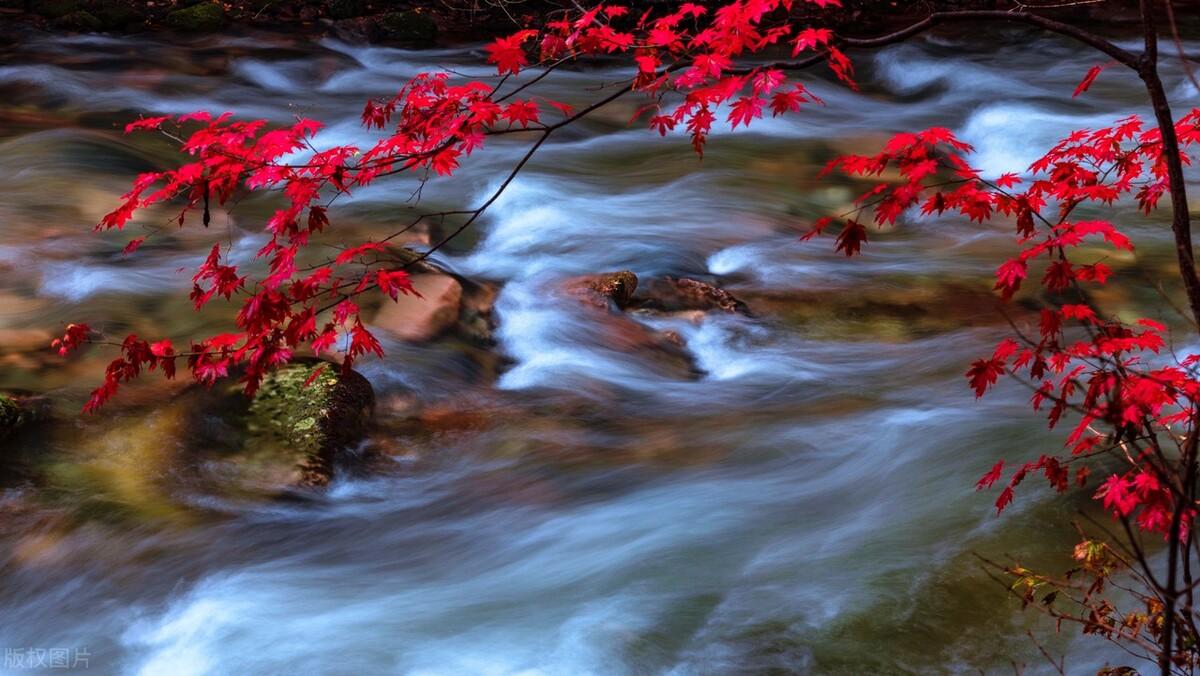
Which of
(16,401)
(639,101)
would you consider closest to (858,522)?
(16,401)

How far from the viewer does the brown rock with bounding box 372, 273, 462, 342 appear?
6.22 m

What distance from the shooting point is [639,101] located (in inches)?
463

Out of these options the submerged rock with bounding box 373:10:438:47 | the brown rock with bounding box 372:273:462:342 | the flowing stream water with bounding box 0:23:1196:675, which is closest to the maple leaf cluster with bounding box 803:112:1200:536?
the flowing stream water with bounding box 0:23:1196:675

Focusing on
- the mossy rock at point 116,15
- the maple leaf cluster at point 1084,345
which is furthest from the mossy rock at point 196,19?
the maple leaf cluster at point 1084,345

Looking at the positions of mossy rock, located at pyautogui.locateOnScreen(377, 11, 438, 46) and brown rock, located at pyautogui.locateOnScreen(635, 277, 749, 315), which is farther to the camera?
mossy rock, located at pyautogui.locateOnScreen(377, 11, 438, 46)

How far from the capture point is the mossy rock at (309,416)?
5.09m

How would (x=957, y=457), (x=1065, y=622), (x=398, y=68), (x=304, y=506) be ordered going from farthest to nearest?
(x=398, y=68) → (x=957, y=457) → (x=304, y=506) → (x=1065, y=622)

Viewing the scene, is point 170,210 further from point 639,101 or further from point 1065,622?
point 1065,622

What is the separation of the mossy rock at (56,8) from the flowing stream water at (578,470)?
3897mm

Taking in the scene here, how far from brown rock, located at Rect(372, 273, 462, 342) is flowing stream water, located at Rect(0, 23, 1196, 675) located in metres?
0.23

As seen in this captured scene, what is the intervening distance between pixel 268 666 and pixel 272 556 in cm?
73

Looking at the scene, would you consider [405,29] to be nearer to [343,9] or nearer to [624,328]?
[343,9]

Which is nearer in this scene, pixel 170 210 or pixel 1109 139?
pixel 1109 139

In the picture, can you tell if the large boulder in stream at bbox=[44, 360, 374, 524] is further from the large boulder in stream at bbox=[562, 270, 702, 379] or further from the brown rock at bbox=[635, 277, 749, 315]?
the brown rock at bbox=[635, 277, 749, 315]
